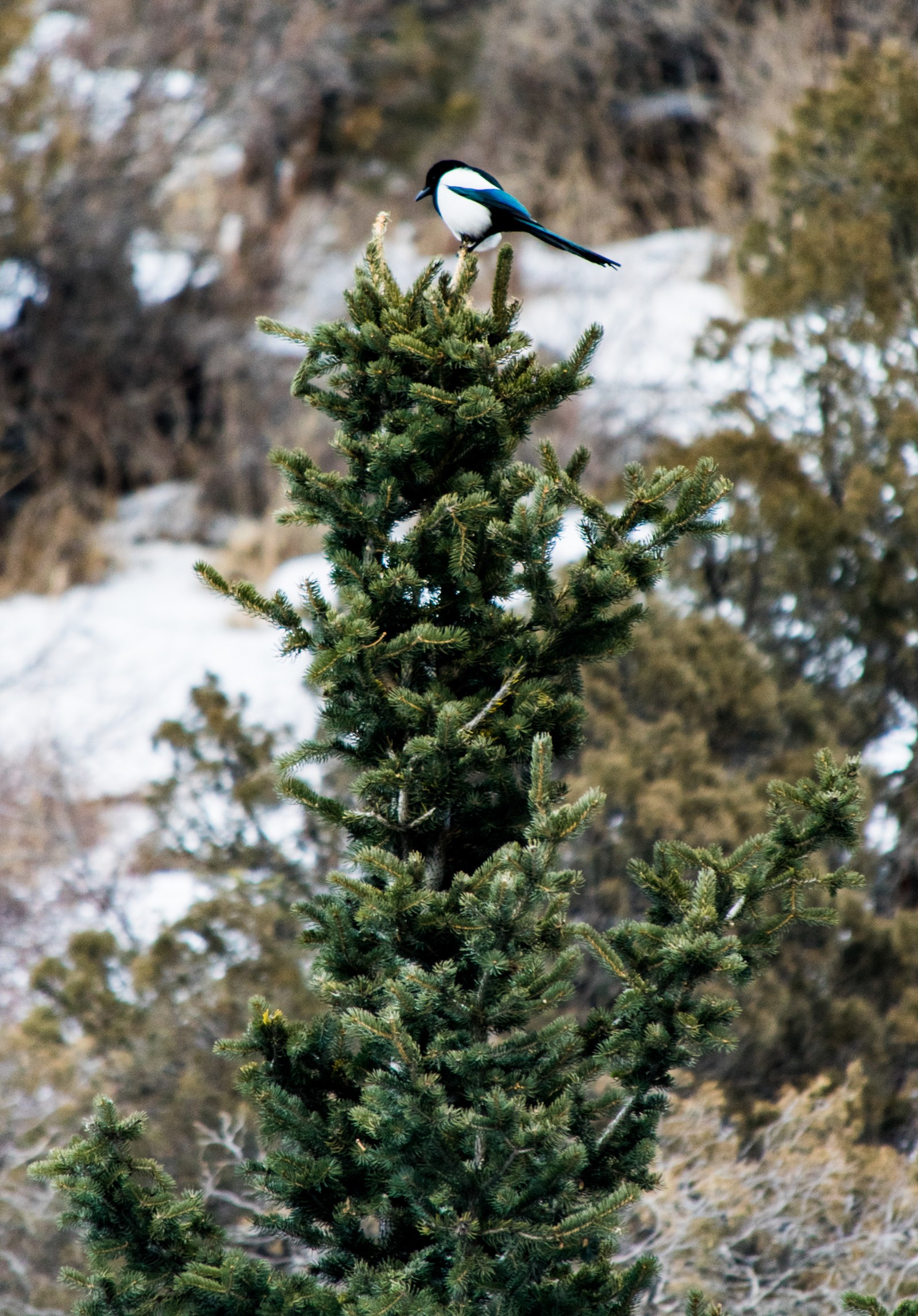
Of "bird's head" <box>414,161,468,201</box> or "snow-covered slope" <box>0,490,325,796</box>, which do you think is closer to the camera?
"bird's head" <box>414,161,468,201</box>

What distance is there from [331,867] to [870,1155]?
11.6 ft

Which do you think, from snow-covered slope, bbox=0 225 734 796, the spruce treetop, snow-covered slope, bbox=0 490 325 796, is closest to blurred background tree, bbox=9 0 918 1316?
snow-covered slope, bbox=0 225 734 796

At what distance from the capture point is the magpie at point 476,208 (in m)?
4.34

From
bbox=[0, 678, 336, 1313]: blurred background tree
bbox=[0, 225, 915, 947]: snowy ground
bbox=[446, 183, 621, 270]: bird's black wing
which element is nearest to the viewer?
bbox=[446, 183, 621, 270]: bird's black wing

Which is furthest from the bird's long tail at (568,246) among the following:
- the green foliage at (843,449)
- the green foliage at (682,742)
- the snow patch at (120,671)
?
the snow patch at (120,671)

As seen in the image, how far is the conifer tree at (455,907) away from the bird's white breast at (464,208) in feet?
2.03

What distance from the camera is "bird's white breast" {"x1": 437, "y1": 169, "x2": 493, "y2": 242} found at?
4.43 meters

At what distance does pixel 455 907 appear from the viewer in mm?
3385

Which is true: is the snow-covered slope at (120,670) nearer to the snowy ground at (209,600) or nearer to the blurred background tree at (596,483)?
the snowy ground at (209,600)

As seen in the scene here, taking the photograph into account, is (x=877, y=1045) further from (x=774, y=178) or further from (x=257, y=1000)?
(x=774, y=178)

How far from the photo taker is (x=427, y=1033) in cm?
326

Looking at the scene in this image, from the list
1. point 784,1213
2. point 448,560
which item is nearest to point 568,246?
point 448,560

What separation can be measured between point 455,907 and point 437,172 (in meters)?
2.75

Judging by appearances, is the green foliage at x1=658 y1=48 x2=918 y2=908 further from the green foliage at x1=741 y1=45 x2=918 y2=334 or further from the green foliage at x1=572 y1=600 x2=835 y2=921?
the green foliage at x1=572 y1=600 x2=835 y2=921
